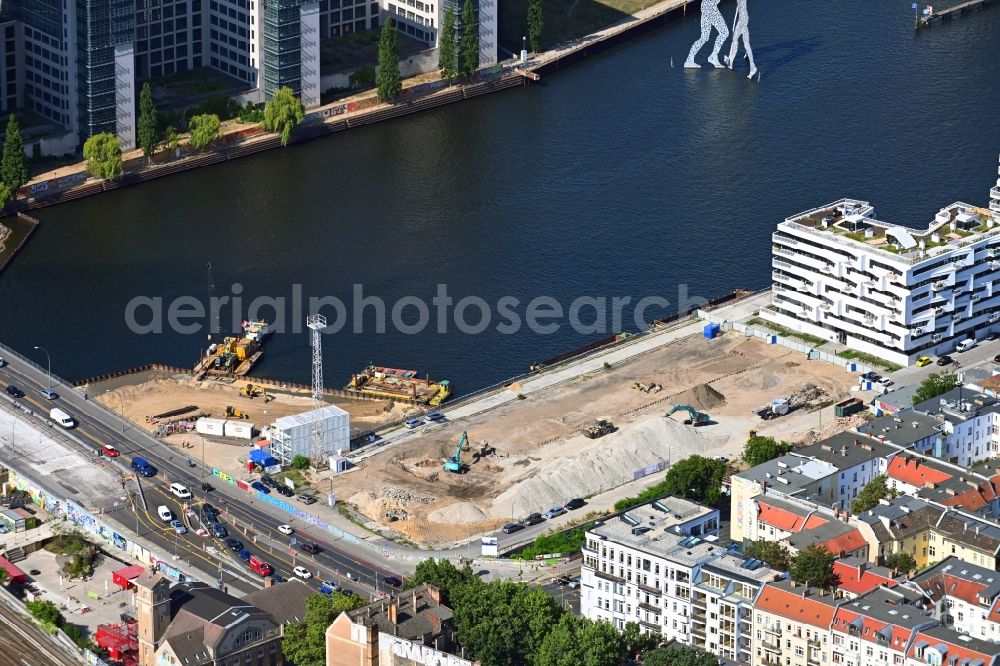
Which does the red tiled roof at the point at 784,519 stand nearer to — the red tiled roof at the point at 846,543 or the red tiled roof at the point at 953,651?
the red tiled roof at the point at 846,543

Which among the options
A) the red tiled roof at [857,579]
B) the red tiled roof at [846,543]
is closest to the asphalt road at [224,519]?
the red tiled roof at [846,543]

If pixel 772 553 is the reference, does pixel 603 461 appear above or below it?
below

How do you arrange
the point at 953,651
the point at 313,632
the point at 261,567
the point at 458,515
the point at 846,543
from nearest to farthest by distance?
the point at 953,651
the point at 313,632
the point at 846,543
the point at 261,567
the point at 458,515

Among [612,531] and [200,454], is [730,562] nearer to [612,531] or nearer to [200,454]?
[612,531]

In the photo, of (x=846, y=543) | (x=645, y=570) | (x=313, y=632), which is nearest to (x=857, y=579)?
(x=846, y=543)

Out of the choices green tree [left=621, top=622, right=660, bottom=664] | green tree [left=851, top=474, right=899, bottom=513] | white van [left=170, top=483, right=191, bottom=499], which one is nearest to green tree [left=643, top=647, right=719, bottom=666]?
green tree [left=621, top=622, right=660, bottom=664]

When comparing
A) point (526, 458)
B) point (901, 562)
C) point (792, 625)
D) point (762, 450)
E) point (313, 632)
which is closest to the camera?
point (792, 625)

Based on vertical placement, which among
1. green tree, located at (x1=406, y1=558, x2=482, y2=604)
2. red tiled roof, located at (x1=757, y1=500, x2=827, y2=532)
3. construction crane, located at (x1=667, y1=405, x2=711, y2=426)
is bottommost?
construction crane, located at (x1=667, y1=405, x2=711, y2=426)

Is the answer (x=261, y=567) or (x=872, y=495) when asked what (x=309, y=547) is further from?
(x=872, y=495)

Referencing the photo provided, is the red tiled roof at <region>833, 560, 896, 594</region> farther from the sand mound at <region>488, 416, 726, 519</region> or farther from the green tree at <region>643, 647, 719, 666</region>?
the sand mound at <region>488, 416, 726, 519</region>
